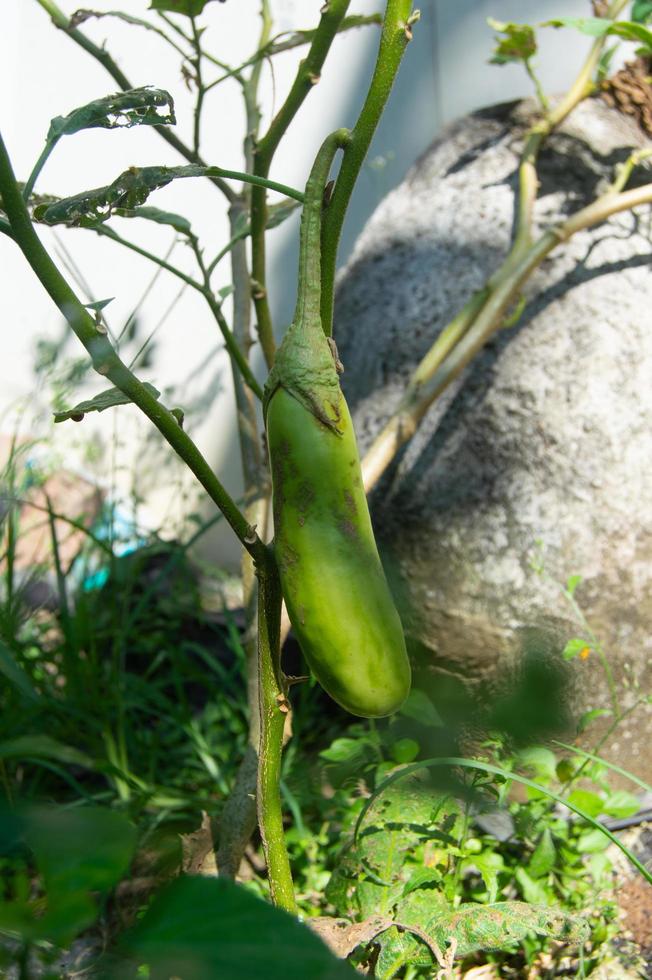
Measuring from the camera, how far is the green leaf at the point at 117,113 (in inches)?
29.4

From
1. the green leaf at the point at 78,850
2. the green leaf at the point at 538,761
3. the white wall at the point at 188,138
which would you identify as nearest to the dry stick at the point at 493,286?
the green leaf at the point at 538,761

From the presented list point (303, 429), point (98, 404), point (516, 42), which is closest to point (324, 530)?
point (303, 429)

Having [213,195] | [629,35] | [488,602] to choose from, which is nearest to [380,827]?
[488,602]

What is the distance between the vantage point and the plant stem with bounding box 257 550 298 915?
30.5 inches

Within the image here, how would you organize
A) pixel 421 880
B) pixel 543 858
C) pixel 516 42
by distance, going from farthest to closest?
pixel 516 42 < pixel 543 858 < pixel 421 880

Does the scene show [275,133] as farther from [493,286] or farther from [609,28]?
[609,28]

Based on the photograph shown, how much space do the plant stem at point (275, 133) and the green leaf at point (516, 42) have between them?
70 cm

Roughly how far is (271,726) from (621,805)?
25.4 inches

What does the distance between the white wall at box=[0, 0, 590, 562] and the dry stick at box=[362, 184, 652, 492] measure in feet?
2.42

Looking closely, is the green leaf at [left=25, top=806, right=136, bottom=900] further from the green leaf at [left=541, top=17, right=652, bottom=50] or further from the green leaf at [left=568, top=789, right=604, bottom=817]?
the green leaf at [left=541, top=17, right=652, bottom=50]

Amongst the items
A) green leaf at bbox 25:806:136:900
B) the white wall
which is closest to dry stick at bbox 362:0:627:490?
the white wall

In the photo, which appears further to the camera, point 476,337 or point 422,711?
point 476,337

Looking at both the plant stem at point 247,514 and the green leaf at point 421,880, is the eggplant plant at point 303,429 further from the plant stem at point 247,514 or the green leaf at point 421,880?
the plant stem at point 247,514

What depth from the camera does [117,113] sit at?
0.76m
